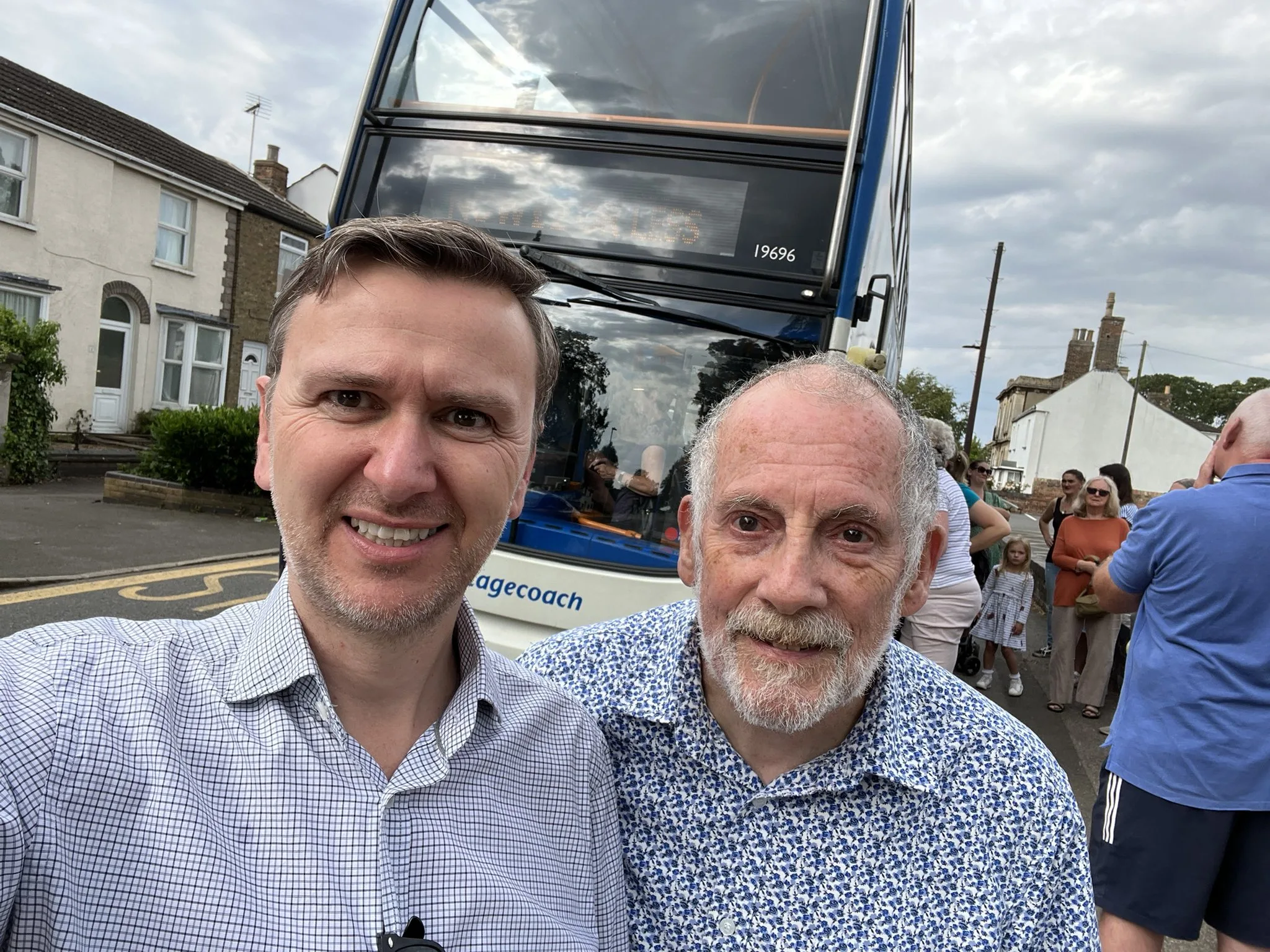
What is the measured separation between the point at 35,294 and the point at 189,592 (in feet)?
42.9

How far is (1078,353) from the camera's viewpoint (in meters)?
59.8

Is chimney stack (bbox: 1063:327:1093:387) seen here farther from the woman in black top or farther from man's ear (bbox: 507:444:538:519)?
man's ear (bbox: 507:444:538:519)

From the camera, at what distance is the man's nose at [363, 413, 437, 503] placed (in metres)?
1.32

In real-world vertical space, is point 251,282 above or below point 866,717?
above

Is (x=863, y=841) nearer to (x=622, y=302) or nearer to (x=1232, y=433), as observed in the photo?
(x=1232, y=433)

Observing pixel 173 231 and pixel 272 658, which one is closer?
pixel 272 658

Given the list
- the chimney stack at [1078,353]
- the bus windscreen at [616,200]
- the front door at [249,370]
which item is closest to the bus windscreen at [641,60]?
the bus windscreen at [616,200]

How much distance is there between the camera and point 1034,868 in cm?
157

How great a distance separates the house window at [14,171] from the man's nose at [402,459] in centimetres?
1952

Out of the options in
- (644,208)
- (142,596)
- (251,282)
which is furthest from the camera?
(251,282)

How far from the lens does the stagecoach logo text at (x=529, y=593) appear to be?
425 cm

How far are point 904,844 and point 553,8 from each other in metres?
4.65

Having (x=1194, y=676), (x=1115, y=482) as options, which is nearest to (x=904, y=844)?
(x=1194, y=676)

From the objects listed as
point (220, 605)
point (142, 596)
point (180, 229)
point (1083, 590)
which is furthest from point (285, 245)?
point (1083, 590)
